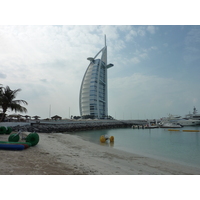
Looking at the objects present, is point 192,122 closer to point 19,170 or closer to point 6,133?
point 6,133

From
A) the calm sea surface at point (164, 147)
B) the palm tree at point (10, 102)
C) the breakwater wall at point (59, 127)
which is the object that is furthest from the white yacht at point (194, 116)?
the palm tree at point (10, 102)

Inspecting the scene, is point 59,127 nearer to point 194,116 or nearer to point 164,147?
point 164,147

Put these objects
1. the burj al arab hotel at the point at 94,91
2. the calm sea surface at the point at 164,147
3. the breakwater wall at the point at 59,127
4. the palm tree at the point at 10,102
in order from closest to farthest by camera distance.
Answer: the calm sea surface at the point at 164,147 < the palm tree at the point at 10,102 < the breakwater wall at the point at 59,127 < the burj al arab hotel at the point at 94,91

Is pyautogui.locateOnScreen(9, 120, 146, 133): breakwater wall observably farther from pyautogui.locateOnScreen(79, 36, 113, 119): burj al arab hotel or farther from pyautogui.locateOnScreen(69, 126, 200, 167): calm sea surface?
pyautogui.locateOnScreen(79, 36, 113, 119): burj al arab hotel

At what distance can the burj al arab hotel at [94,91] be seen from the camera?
81125mm

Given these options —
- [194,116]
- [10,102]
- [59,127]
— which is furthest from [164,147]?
[194,116]

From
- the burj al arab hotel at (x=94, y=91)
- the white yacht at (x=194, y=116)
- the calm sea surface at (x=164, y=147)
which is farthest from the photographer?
the white yacht at (x=194, y=116)

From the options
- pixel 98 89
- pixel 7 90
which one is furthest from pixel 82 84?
pixel 7 90

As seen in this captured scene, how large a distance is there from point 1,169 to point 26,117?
45.2 meters

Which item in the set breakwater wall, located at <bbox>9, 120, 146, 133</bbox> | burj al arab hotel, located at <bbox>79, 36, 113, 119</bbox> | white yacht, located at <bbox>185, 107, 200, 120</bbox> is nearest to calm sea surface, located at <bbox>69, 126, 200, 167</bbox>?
breakwater wall, located at <bbox>9, 120, 146, 133</bbox>

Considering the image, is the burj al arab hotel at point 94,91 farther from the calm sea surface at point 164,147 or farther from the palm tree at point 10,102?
the palm tree at point 10,102

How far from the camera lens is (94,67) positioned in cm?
8638

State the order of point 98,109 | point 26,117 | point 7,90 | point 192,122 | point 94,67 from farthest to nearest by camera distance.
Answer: point 94,67 → point 98,109 → point 192,122 → point 26,117 → point 7,90

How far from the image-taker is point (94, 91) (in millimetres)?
81562
